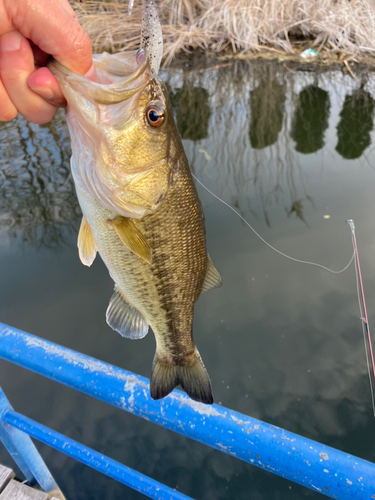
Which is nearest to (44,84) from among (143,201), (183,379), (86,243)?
(143,201)

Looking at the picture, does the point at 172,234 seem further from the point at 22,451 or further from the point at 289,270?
the point at 289,270

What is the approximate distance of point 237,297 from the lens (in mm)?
3330

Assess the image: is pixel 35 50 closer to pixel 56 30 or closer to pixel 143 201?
pixel 56 30

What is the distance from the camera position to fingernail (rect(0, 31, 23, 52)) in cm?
72

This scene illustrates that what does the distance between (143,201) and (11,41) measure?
492 millimetres

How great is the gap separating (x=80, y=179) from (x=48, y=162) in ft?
14.2

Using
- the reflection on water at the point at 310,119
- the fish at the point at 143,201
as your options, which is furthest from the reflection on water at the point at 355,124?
the fish at the point at 143,201

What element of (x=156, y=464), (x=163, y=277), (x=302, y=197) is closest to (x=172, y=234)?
(x=163, y=277)

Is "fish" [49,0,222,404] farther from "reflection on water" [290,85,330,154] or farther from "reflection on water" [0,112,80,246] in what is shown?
"reflection on water" [290,85,330,154]

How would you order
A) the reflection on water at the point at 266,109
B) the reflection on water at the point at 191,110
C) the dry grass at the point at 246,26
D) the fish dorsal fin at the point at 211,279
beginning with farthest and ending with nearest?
1. the dry grass at the point at 246,26
2. the reflection on water at the point at 191,110
3. the reflection on water at the point at 266,109
4. the fish dorsal fin at the point at 211,279

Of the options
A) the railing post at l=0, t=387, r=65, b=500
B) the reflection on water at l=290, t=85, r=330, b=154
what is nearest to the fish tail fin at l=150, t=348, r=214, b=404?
the railing post at l=0, t=387, r=65, b=500

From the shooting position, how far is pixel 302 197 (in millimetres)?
4199

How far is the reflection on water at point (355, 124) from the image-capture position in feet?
16.5

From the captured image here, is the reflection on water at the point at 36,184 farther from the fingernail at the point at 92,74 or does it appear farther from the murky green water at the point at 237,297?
the fingernail at the point at 92,74
